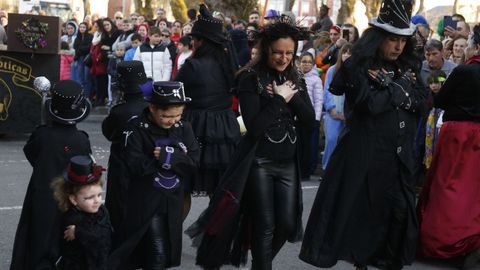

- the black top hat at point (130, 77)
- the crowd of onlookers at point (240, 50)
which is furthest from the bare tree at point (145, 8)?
the black top hat at point (130, 77)

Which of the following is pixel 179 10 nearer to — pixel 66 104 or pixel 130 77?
pixel 130 77

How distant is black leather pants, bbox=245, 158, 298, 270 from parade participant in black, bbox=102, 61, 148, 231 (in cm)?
84

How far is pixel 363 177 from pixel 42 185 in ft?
7.07

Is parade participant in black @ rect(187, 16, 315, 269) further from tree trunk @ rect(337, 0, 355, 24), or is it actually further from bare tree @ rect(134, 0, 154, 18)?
tree trunk @ rect(337, 0, 355, 24)

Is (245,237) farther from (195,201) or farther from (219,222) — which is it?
(195,201)

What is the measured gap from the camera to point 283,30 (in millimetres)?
5949

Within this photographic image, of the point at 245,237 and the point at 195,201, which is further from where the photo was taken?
the point at 195,201

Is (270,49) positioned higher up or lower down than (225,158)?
higher up

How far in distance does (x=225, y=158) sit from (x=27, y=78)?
6961 mm

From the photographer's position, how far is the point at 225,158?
725 centimetres

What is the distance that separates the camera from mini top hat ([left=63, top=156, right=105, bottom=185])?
16.1ft

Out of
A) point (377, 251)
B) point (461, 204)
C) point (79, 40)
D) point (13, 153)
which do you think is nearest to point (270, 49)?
point (377, 251)

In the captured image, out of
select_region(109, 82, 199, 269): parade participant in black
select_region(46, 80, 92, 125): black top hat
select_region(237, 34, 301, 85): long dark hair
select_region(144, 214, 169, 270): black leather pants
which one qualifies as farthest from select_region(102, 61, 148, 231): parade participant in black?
select_region(237, 34, 301, 85): long dark hair

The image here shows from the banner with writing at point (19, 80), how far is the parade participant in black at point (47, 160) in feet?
25.7
